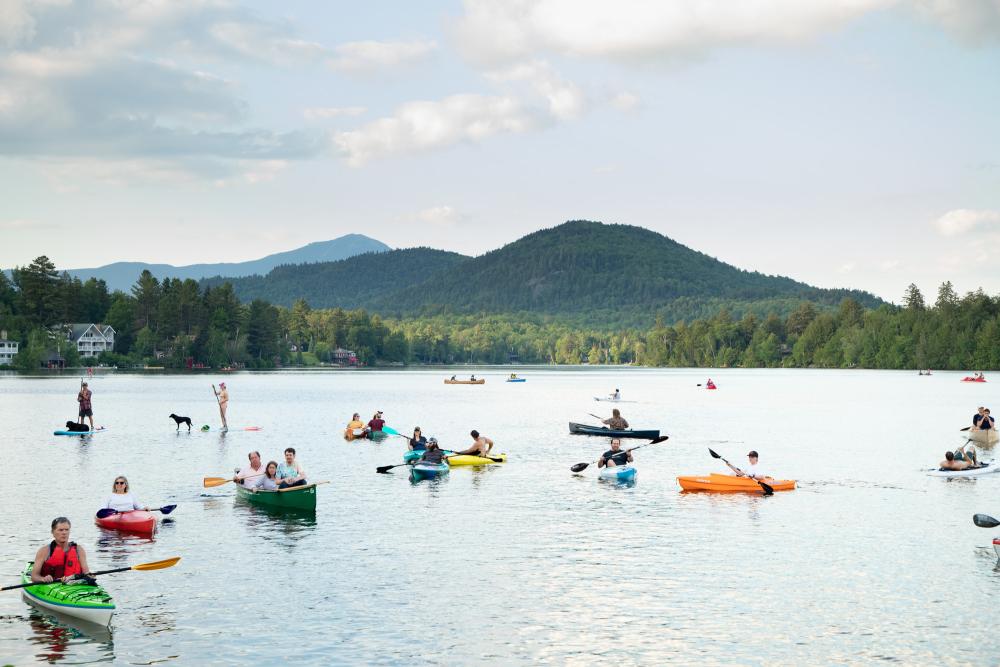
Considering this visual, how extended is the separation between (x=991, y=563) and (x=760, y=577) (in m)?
6.93

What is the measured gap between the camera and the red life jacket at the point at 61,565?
20.7 m

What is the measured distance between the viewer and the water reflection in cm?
1836

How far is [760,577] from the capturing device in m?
25.0

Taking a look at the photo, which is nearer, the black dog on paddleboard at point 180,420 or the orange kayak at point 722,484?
the orange kayak at point 722,484

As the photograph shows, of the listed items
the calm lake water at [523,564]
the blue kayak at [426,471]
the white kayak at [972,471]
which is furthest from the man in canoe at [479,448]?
the white kayak at [972,471]

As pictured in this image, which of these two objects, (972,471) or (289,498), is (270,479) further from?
(972,471)

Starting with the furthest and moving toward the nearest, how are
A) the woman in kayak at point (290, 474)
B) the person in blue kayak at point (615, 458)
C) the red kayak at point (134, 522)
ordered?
the person in blue kayak at point (615, 458), the woman in kayak at point (290, 474), the red kayak at point (134, 522)

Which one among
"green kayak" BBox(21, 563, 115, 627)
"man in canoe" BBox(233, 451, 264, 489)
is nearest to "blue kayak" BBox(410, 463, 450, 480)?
"man in canoe" BBox(233, 451, 264, 489)

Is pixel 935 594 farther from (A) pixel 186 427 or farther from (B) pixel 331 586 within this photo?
(A) pixel 186 427

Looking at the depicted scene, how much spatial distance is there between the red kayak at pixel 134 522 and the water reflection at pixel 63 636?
7.69 metres

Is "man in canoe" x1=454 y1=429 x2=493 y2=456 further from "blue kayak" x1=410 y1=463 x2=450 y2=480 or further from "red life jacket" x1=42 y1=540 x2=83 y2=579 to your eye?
"red life jacket" x1=42 y1=540 x2=83 y2=579

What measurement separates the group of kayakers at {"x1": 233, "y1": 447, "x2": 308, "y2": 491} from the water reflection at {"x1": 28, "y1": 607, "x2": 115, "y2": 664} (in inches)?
494

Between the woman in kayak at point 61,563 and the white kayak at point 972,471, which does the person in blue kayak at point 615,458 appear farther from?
the woman in kayak at point 61,563

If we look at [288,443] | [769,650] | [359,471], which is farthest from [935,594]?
[288,443]
